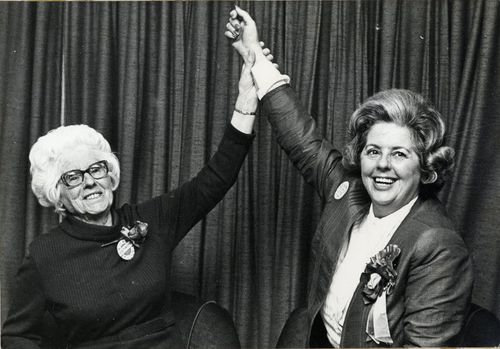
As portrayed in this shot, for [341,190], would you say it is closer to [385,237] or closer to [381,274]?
[385,237]

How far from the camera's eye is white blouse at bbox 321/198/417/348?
1.82 m

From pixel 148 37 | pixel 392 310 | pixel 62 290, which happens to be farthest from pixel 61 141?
pixel 392 310

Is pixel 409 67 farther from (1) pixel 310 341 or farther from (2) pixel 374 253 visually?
(1) pixel 310 341

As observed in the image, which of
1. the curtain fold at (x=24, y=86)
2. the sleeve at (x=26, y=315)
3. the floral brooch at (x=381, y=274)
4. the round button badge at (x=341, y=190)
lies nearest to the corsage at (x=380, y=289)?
the floral brooch at (x=381, y=274)

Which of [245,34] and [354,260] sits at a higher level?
[245,34]

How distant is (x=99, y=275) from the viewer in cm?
194

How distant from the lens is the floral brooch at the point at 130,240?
1.98 meters

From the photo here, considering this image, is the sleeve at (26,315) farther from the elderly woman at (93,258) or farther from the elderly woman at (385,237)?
the elderly woman at (385,237)

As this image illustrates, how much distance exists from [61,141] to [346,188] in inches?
31.4

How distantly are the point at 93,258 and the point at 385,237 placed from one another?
794 millimetres

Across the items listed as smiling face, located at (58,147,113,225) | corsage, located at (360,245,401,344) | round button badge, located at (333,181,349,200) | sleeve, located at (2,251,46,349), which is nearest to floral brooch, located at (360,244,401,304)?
corsage, located at (360,245,401,344)

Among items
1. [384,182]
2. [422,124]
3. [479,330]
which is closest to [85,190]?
[384,182]

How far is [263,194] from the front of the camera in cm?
245

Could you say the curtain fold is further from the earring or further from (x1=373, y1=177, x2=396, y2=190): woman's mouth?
the earring
